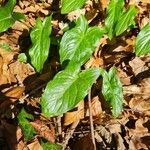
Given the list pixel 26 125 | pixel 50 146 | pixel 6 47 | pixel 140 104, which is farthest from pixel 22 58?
pixel 140 104

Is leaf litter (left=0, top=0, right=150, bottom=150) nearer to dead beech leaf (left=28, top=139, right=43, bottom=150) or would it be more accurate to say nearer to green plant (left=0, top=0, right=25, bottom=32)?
dead beech leaf (left=28, top=139, right=43, bottom=150)

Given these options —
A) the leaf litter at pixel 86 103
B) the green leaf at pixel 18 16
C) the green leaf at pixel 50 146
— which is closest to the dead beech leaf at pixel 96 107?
the leaf litter at pixel 86 103

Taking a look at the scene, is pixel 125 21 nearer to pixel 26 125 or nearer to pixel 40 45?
pixel 40 45

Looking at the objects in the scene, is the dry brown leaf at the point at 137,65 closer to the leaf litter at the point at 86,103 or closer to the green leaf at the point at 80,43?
the leaf litter at the point at 86,103

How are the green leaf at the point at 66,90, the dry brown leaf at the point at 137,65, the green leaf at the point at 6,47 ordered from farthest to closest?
the green leaf at the point at 6,47
the dry brown leaf at the point at 137,65
the green leaf at the point at 66,90

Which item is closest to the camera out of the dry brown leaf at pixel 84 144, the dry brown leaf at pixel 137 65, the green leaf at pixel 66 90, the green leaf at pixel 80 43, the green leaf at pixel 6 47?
the green leaf at pixel 66 90

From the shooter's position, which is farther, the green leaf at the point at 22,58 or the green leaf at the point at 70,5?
the green leaf at the point at 22,58
